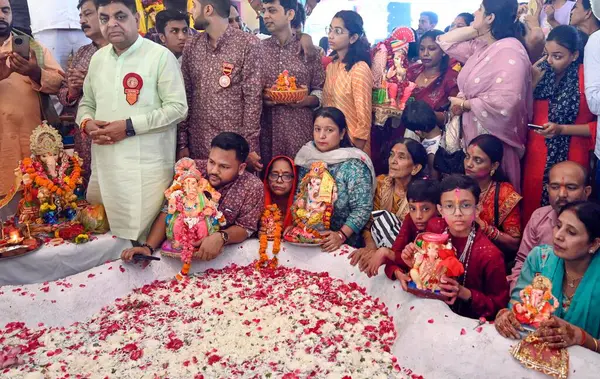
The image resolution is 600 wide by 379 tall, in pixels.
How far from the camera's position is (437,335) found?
9.38 feet

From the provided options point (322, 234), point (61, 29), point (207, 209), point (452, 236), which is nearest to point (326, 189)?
point (322, 234)

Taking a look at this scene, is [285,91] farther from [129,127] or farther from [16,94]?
[16,94]

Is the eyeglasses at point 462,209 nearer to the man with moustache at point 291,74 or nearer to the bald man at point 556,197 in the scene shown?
the bald man at point 556,197

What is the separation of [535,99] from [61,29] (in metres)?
5.21

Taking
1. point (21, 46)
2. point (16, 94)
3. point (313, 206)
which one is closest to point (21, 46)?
point (21, 46)

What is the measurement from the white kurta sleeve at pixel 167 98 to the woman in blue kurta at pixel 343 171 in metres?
1.16

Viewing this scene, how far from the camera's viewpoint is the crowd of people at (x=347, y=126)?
11.9 feet

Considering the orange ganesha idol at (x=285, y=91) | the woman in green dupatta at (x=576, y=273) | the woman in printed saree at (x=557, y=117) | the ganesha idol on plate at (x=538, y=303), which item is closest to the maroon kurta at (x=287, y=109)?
the orange ganesha idol at (x=285, y=91)

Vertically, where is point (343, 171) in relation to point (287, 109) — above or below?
below

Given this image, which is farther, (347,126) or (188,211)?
(347,126)

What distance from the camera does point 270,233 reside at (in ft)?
13.9

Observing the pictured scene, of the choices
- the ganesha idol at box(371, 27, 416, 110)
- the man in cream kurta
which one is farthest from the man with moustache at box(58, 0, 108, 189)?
the ganesha idol at box(371, 27, 416, 110)

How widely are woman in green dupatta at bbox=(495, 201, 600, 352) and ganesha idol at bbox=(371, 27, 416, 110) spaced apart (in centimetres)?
227

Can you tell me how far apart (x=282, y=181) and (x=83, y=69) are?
213 centimetres
